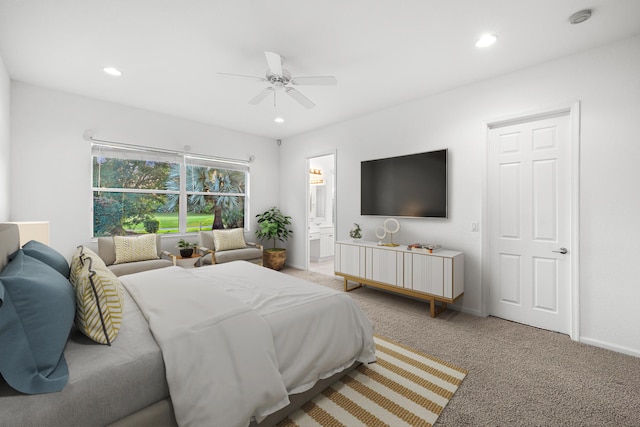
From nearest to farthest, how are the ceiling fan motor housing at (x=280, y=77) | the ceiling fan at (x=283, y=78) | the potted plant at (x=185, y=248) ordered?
the ceiling fan at (x=283, y=78), the ceiling fan motor housing at (x=280, y=77), the potted plant at (x=185, y=248)

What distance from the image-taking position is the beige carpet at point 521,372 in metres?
1.73

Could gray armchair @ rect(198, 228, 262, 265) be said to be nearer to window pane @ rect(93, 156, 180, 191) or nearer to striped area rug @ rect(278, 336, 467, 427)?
window pane @ rect(93, 156, 180, 191)

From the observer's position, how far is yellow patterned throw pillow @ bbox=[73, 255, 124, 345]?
1.35 metres

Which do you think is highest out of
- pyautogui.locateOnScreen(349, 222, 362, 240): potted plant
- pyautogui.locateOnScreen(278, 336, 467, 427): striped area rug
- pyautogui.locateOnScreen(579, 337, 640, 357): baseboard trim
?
pyautogui.locateOnScreen(349, 222, 362, 240): potted plant

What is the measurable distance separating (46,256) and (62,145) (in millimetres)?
2775

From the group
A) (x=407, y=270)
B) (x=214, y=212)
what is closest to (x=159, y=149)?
(x=214, y=212)

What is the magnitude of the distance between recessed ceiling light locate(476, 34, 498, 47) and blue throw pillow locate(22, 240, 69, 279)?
3.74 meters

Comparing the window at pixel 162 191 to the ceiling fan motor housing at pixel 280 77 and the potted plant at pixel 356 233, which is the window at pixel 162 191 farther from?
the ceiling fan motor housing at pixel 280 77

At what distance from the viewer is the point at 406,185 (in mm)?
3928

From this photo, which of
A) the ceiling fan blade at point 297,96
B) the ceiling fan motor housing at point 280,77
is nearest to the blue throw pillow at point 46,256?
the ceiling fan motor housing at point 280,77

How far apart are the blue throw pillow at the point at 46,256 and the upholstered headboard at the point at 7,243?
2.5 inches

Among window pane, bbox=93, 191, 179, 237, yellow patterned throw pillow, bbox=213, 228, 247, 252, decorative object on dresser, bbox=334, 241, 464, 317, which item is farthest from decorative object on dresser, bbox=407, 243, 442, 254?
window pane, bbox=93, 191, 179, 237

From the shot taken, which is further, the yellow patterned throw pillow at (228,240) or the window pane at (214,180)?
Answer: the window pane at (214,180)

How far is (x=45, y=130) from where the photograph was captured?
3559 mm
